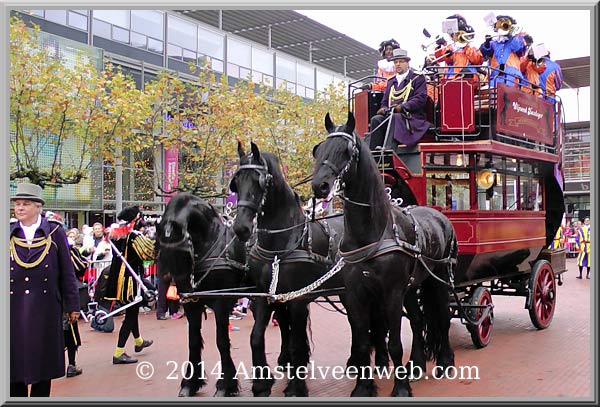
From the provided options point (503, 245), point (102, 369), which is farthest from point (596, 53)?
point (102, 369)

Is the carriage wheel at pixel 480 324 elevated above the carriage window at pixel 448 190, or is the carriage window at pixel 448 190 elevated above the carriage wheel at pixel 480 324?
the carriage window at pixel 448 190

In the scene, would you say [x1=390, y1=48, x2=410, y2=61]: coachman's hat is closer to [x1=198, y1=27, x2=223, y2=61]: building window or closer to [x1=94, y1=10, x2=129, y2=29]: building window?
[x1=94, y1=10, x2=129, y2=29]: building window

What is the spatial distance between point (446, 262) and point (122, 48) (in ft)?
54.9

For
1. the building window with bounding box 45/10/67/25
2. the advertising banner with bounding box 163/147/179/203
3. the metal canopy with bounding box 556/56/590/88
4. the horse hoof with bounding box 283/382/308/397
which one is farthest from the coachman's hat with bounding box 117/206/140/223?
the building window with bounding box 45/10/67/25

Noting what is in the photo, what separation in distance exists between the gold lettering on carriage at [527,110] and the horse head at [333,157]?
4421mm

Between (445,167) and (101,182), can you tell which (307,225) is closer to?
(445,167)

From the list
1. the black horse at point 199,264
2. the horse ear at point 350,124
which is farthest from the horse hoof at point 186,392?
the horse ear at point 350,124

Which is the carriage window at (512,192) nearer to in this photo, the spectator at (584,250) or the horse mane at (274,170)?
the horse mane at (274,170)

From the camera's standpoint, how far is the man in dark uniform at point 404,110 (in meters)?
8.19

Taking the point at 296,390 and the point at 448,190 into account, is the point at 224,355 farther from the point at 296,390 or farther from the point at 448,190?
the point at 448,190

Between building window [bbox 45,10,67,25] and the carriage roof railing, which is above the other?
building window [bbox 45,10,67,25]

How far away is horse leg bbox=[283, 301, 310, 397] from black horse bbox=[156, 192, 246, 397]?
0.66 meters

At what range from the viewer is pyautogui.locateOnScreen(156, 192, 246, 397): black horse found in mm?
6020

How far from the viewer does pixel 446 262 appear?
6.98 metres
